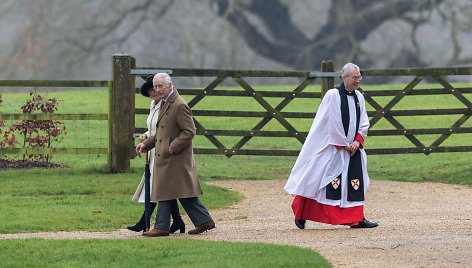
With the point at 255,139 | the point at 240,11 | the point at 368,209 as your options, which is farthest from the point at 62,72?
the point at 368,209

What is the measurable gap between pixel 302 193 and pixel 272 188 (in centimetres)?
442

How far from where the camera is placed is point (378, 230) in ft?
31.1

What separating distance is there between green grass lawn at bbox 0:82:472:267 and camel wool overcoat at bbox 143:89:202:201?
77 cm

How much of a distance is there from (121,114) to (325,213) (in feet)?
17.8

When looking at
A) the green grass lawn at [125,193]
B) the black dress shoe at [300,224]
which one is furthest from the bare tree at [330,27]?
the black dress shoe at [300,224]

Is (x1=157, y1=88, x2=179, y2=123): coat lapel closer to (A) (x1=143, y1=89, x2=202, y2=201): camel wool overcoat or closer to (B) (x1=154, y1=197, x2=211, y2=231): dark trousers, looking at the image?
(A) (x1=143, y1=89, x2=202, y2=201): camel wool overcoat

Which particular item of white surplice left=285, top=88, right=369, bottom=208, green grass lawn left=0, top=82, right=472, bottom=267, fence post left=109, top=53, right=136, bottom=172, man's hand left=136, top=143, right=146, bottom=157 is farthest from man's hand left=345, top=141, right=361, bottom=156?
→ fence post left=109, top=53, right=136, bottom=172

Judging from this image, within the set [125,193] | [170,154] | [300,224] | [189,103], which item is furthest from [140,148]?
[189,103]

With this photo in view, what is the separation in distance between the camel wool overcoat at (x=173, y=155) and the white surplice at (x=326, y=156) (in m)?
1.36

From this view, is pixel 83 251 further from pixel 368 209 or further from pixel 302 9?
pixel 302 9

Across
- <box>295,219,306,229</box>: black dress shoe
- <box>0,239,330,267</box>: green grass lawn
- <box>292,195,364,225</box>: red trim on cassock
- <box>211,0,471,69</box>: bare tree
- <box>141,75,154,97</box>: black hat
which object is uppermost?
<box>211,0,471,69</box>: bare tree

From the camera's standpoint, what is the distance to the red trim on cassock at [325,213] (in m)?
9.76

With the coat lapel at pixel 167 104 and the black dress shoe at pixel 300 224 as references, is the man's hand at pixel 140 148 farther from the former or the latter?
the black dress shoe at pixel 300 224

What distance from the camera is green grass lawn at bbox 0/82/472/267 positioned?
7801 mm
